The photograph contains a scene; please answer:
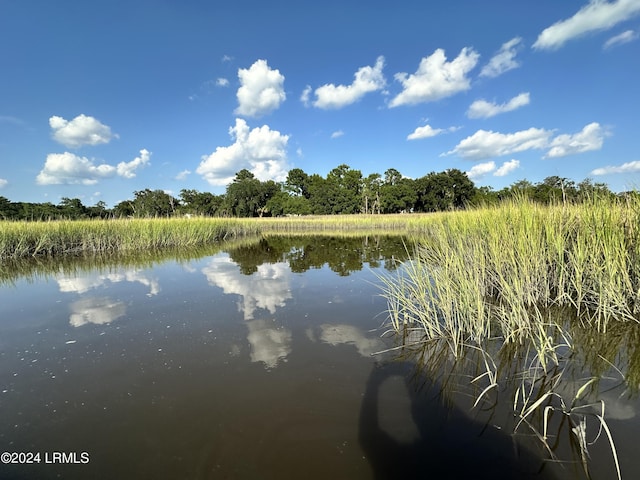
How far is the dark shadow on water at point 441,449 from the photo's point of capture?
1653 mm

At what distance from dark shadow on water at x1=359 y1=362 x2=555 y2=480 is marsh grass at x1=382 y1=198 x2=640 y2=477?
0.33 m

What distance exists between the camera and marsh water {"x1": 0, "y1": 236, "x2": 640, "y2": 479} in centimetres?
173

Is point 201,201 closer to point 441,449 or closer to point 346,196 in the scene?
point 346,196

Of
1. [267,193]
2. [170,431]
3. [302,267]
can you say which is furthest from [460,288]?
[267,193]

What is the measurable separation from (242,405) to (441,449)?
1.45 m

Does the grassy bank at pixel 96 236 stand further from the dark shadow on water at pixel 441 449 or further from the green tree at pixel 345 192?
the green tree at pixel 345 192

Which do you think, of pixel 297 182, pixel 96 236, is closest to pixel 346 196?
pixel 297 182

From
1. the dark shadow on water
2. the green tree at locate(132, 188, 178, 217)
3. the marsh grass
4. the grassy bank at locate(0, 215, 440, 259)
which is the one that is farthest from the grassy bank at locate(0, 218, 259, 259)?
the green tree at locate(132, 188, 178, 217)

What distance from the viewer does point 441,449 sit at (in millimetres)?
1810

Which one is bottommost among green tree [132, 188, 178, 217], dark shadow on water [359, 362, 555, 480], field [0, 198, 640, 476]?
dark shadow on water [359, 362, 555, 480]

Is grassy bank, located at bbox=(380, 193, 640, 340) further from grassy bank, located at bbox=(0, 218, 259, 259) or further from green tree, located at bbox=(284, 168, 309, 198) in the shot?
green tree, located at bbox=(284, 168, 309, 198)

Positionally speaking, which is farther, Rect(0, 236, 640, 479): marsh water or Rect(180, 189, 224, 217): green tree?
Rect(180, 189, 224, 217): green tree

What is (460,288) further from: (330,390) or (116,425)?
(116,425)

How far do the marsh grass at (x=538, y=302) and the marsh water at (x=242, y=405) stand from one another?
40 centimetres
